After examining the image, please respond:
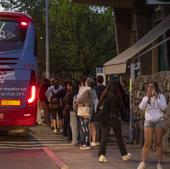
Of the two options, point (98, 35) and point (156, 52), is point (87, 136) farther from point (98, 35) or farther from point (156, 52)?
point (98, 35)

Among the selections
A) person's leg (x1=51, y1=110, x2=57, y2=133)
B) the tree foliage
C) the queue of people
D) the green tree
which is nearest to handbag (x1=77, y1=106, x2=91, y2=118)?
the queue of people

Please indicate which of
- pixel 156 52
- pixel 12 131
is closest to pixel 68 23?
pixel 156 52

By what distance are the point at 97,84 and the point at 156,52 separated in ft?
23.9

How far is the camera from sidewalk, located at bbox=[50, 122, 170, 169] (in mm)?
12398

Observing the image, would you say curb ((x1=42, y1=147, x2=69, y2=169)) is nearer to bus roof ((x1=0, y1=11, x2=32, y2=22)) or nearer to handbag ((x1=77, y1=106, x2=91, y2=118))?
handbag ((x1=77, y1=106, x2=91, y2=118))

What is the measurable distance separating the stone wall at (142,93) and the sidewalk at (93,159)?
1.44 feet

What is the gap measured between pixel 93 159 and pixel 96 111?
1.19 metres

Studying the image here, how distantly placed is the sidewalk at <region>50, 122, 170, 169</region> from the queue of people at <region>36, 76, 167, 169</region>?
0.28 metres

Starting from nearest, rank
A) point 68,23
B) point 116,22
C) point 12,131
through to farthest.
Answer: point 12,131 < point 116,22 < point 68,23

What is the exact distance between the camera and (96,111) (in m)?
14.3

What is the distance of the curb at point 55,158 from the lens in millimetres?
12540

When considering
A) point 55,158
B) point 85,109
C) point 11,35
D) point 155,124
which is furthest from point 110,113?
point 11,35

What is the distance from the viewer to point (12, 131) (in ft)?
65.2

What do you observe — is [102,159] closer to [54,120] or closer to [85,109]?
[85,109]
